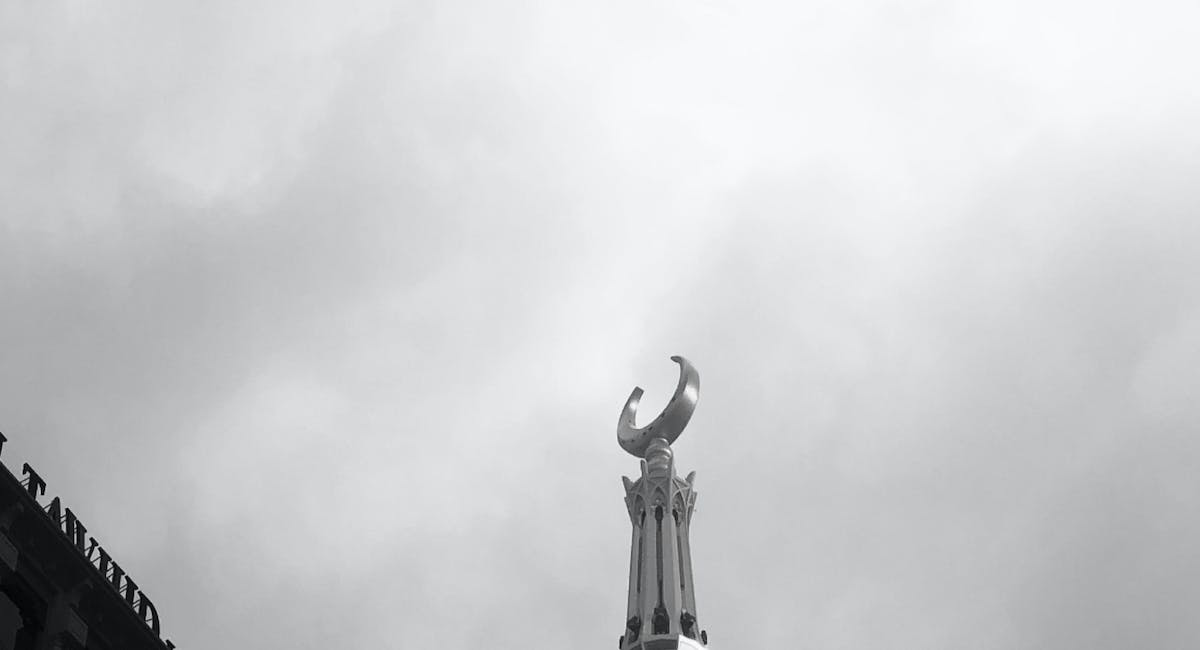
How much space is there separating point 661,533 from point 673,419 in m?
5.87

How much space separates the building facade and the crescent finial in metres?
25.0

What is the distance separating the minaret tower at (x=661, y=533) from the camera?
64.1 metres

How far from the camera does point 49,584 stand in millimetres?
52844

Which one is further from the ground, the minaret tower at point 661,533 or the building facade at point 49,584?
the minaret tower at point 661,533

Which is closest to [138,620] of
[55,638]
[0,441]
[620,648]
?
[55,638]

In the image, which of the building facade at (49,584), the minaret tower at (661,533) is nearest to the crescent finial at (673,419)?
the minaret tower at (661,533)

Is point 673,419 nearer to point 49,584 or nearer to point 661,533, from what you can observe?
point 661,533

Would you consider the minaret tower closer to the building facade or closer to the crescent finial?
the crescent finial

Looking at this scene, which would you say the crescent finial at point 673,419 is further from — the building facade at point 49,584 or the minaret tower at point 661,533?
the building facade at point 49,584

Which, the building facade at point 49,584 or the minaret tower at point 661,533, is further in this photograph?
the minaret tower at point 661,533

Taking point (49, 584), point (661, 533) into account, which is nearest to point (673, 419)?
point (661, 533)

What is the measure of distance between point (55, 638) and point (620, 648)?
22.4 metres

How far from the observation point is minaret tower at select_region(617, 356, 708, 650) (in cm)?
6406

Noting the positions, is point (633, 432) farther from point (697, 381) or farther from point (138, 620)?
point (138, 620)
